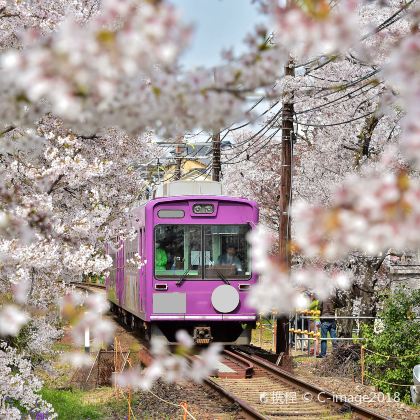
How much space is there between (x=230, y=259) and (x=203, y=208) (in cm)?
104

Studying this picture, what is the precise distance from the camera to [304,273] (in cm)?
349

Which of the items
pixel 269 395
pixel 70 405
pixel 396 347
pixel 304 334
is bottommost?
pixel 70 405

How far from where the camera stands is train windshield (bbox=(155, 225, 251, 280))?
1550cm

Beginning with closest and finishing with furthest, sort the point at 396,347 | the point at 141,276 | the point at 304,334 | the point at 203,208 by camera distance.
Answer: the point at 396,347 → the point at 203,208 → the point at 141,276 → the point at 304,334

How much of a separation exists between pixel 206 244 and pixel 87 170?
6.45 m

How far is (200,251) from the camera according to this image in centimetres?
1554

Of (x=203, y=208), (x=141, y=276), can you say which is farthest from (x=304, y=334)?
(x=203, y=208)

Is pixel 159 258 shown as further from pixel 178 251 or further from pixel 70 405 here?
pixel 70 405

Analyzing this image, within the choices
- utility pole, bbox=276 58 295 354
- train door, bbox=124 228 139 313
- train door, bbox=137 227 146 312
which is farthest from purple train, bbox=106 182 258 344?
utility pole, bbox=276 58 295 354

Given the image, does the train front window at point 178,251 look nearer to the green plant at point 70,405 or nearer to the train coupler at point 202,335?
the train coupler at point 202,335

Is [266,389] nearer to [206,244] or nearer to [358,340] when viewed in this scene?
[206,244]

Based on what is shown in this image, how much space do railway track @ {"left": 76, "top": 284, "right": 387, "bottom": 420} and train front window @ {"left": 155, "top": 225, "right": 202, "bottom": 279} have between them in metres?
1.66

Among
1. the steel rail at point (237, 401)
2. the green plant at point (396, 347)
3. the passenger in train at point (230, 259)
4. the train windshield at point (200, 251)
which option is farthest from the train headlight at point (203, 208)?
the steel rail at point (237, 401)

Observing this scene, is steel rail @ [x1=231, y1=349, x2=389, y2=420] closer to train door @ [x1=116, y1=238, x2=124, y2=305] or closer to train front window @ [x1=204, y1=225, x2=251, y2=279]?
train front window @ [x1=204, y1=225, x2=251, y2=279]
